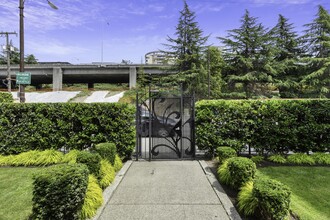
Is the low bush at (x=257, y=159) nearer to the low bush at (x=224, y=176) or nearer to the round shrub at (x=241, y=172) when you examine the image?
the low bush at (x=224, y=176)

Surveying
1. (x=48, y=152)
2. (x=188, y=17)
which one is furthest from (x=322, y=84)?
(x=48, y=152)

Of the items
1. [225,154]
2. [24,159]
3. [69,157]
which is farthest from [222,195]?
[24,159]

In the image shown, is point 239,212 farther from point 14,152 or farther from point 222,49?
point 222,49

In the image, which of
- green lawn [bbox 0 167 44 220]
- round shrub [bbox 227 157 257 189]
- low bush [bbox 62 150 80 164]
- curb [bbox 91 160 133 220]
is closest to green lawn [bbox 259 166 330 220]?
round shrub [bbox 227 157 257 189]

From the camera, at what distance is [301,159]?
19.5 ft

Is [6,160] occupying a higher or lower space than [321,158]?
lower

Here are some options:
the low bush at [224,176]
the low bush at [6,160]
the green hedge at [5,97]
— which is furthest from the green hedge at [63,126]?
the low bush at [224,176]

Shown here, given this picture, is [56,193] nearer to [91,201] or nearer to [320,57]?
[91,201]

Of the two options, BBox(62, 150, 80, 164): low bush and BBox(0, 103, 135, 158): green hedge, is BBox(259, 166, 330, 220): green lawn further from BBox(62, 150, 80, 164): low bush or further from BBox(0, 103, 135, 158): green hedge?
BBox(62, 150, 80, 164): low bush

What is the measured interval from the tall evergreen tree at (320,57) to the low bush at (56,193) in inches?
951

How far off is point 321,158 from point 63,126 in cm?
769

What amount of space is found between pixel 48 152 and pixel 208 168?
186 inches

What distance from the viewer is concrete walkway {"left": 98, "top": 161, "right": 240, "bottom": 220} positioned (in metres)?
3.33

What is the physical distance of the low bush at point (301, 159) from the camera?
5.87m
